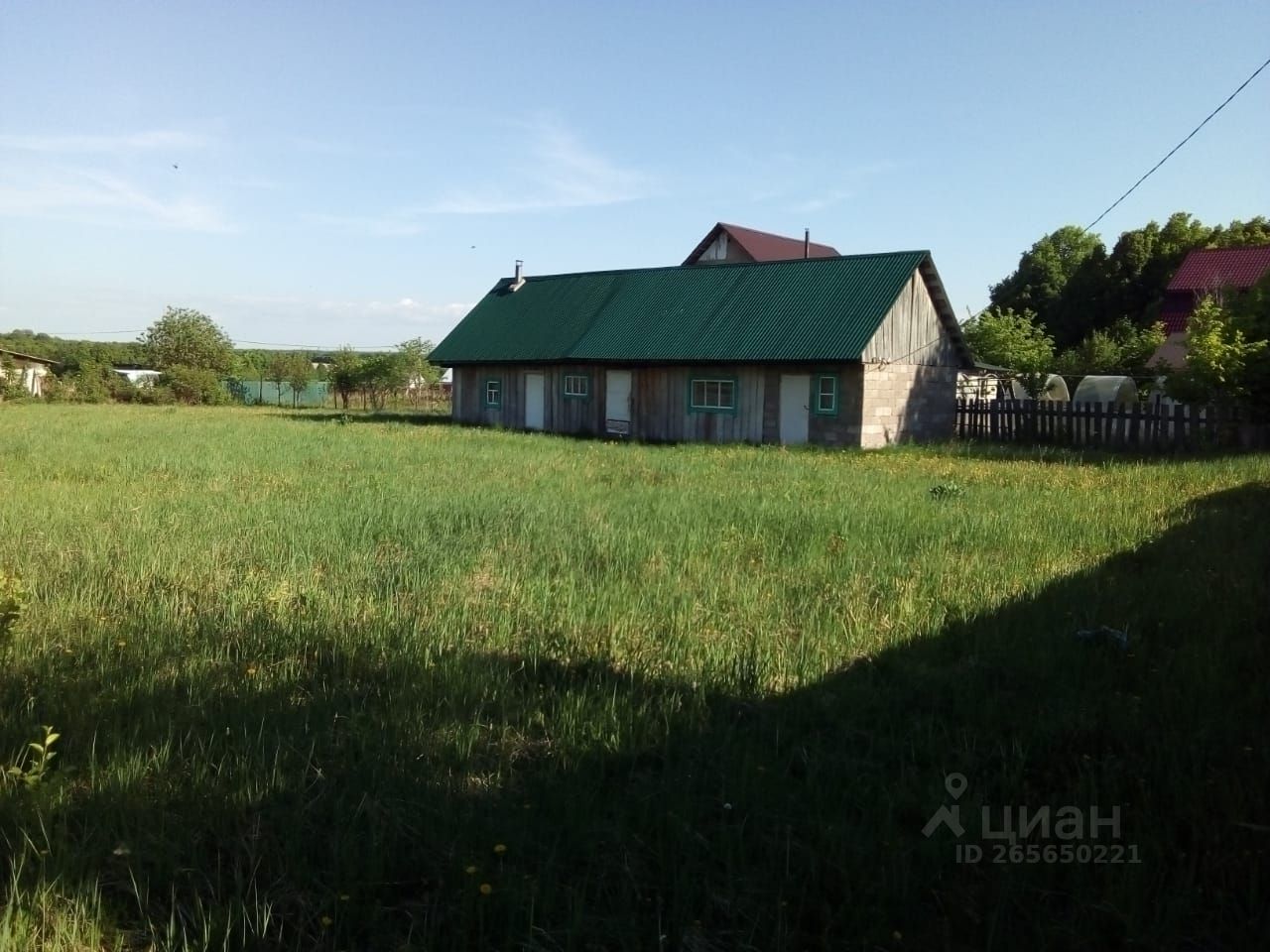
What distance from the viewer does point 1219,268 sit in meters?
42.8

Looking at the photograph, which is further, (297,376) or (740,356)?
(297,376)

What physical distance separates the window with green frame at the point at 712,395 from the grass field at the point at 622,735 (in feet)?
56.7

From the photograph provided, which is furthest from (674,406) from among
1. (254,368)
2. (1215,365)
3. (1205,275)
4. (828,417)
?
(254,368)

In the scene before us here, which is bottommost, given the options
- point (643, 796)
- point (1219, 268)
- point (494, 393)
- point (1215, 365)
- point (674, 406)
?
point (643, 796)

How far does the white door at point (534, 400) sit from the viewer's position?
32.9m

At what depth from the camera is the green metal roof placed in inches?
1022

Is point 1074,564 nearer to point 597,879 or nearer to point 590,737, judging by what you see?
point 590,737

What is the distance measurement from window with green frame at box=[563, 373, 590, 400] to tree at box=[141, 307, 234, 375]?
1869 inches

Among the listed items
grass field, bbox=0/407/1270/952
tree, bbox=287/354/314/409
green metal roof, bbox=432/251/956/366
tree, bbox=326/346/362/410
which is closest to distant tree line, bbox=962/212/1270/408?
green metal roof, bbox=432/251/956/366

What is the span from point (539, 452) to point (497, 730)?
17.2 m

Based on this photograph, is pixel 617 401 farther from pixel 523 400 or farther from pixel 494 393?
pixel 494 393

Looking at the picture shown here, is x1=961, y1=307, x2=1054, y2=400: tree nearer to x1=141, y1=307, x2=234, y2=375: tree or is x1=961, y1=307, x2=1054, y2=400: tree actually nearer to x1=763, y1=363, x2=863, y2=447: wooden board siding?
x1=763, y1=363, x2=863, y2=447: wooden board siding

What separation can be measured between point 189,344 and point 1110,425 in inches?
2594

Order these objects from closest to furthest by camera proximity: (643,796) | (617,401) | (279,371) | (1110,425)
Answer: (643,796) < (1110,425) < (617,401) < (279,371)
